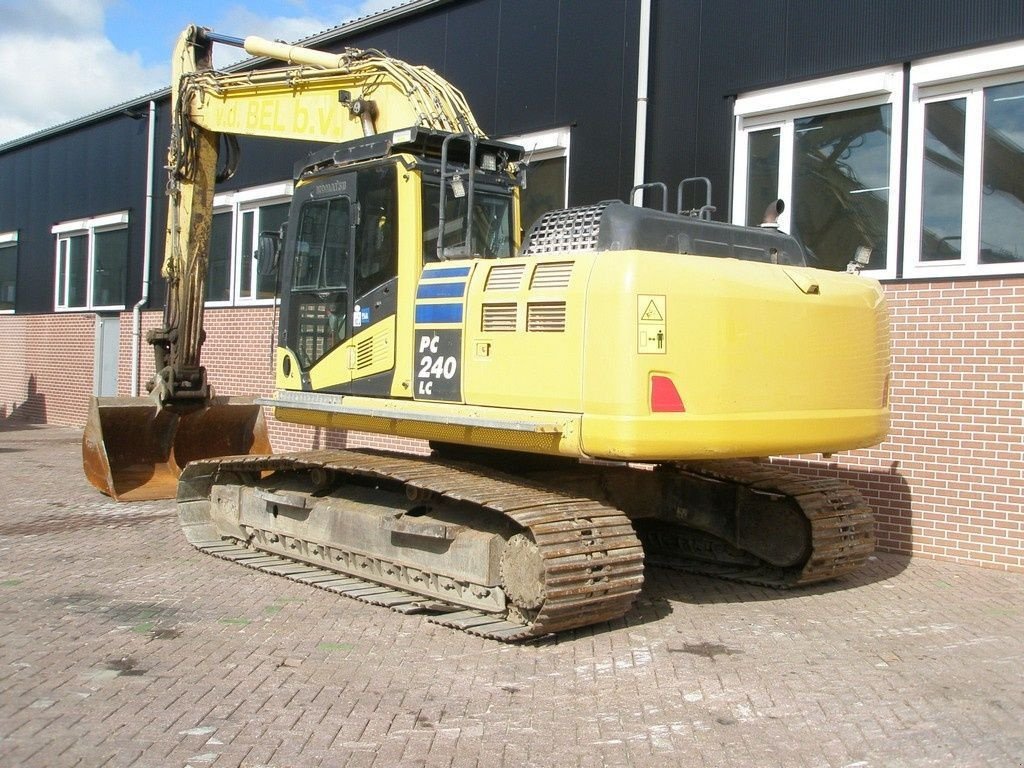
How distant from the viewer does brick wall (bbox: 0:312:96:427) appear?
773 inches

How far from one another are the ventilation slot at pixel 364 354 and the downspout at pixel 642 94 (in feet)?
14.4

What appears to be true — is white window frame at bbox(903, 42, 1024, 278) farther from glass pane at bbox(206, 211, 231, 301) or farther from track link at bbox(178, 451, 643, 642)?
glass pane at bbox(206, 211, 231, 301)

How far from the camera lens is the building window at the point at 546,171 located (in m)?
11.7

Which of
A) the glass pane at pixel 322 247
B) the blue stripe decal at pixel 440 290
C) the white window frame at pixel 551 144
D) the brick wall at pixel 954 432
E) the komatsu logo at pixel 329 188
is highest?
the white window frame at pixel 551 144

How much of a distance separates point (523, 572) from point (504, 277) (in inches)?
68.5

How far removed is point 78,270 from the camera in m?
20.5

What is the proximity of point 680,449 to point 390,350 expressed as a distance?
7.33 ft

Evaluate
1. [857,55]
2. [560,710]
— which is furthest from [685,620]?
[857,55]

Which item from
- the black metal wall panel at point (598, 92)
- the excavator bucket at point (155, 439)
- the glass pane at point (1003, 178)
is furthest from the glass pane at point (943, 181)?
the excavator bucket at point (155, 439)

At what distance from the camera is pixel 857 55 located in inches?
370

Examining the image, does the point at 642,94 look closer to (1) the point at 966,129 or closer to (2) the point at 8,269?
(1) the point at 966,129

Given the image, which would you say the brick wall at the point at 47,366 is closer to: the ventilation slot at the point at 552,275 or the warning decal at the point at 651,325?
the ventilation slot at the point at 552,275

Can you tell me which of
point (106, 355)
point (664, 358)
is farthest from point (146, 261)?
point (664, 358)

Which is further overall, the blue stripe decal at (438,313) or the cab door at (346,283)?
the cab door at (346,283)
